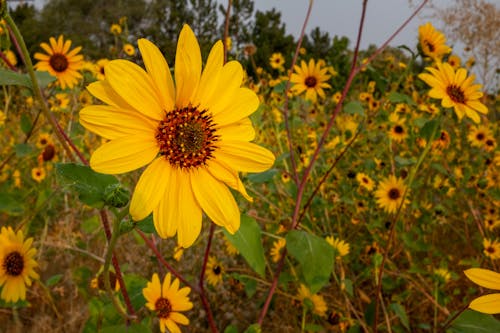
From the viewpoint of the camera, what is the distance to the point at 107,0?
24.3 metres

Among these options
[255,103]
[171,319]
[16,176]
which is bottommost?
[171,319]

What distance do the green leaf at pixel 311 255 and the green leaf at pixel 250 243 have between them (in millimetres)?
144

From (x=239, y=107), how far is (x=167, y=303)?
837 mm

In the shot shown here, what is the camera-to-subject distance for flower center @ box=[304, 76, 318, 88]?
234 cm

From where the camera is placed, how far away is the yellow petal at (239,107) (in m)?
0.78

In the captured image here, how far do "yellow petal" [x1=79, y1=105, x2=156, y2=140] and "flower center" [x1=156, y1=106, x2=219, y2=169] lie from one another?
48 mm

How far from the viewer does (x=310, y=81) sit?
236 centimetres

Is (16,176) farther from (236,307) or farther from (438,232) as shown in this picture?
(438,232)

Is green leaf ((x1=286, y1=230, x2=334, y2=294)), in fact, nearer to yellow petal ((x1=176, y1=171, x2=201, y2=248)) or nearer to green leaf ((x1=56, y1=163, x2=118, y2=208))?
yellow petal ((x1=176, y1=171, x2=201, y2=248))

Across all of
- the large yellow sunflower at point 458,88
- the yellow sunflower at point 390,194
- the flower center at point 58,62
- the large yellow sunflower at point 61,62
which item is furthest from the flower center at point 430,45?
the flower center at point 58,62

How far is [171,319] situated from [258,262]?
55cm

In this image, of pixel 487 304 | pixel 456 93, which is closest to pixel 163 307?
pixel 487 304

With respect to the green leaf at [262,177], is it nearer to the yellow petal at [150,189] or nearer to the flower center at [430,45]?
the yellow petal at [150,189]

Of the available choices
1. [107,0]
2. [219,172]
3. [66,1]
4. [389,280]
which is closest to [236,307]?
[389,280]
